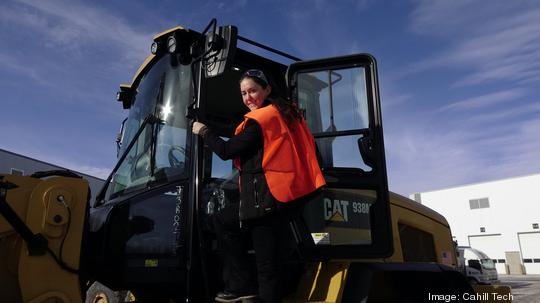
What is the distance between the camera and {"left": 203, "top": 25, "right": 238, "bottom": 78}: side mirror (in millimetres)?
2537

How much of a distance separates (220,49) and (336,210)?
1.32 m

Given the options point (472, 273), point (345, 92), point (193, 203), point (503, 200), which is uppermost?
point (503, 200)

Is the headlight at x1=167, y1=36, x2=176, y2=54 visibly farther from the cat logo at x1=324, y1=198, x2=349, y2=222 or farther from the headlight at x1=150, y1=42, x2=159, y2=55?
the cat logo at x1=324, y1=198, x2=349, y2=222

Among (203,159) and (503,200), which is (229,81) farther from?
(503,200)

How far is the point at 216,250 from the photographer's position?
109 inches

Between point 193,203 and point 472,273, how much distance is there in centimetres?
1279

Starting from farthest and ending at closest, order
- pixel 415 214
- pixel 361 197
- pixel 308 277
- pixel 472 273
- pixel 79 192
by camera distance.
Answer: pixel 472 273
pixel 415 214
pixel 361 197
pixel 308 277
pixel 79 192

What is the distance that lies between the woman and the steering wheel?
2.03 ft

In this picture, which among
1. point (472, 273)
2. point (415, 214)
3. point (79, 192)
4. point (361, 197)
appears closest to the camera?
point (79, 192)

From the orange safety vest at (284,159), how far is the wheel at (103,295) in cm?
198

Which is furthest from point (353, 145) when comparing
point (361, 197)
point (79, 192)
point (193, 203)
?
point (79, 192)

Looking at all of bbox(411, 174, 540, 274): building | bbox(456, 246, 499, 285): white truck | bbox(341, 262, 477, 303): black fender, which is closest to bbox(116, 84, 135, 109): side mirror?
bbox(341, 262, 477, 303): black fender

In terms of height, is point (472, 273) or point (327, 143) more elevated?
point (327, 143)

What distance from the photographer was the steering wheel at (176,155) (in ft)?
9.53
